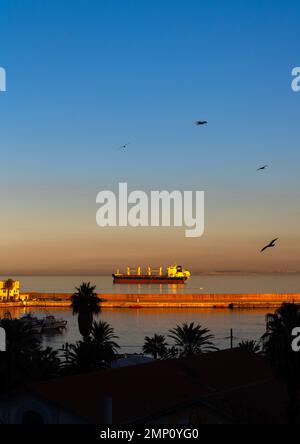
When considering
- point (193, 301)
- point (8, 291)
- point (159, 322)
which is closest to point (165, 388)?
point (159, 322)

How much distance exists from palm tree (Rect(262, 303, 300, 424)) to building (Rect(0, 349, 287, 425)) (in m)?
1.39

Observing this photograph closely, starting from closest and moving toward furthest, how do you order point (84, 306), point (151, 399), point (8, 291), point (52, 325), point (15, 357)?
1. point (151, 399)
2. point (15, 357)
3. point (84, 306)
4. point (52, 325)
5. point (8, 291)

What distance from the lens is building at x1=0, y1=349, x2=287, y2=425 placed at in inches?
837

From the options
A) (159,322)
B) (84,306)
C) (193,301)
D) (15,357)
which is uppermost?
(193,301)

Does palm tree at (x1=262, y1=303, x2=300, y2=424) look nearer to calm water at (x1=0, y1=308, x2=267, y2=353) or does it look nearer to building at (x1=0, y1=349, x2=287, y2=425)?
building at (x1=0, y1=349, x2=287, y2=425)

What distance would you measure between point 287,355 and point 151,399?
5.44 meters

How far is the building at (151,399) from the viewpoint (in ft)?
69.7

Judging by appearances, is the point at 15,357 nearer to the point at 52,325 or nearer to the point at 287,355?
the point at 287,355

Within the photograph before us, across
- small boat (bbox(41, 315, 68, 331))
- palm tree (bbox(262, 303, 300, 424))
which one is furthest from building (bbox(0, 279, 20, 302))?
palm tree (bbox(262, 303, 300, 424))

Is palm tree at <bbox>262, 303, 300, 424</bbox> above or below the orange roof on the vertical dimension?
above

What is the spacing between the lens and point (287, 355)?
21844 millimetres

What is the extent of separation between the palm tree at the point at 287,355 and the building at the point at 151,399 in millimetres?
1394

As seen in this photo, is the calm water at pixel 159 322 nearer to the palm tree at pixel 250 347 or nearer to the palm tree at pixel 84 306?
the palm tree at pixel 84 306
